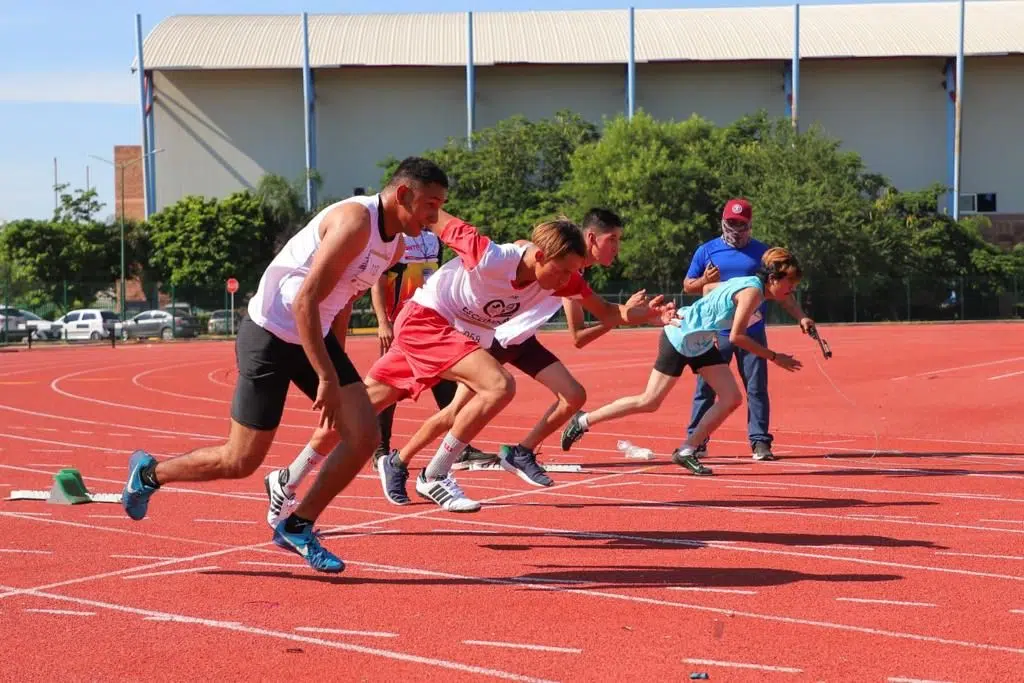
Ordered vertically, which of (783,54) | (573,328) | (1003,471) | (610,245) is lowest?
(1003,471)

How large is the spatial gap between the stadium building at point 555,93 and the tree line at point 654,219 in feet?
8.02

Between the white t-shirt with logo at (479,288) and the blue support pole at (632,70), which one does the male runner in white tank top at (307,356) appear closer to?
the white t-shirt with logo at (479,288)

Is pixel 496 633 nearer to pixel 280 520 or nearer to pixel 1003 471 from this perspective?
pixel 280 520

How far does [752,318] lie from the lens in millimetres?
10516

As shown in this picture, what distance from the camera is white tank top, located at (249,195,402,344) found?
5.89 m

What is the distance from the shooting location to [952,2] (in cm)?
7056

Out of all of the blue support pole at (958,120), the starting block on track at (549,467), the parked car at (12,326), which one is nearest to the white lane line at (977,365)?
the starting block on track at (549,467)

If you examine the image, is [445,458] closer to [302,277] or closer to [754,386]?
[302,277]

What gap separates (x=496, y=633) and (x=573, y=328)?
14.5 ft

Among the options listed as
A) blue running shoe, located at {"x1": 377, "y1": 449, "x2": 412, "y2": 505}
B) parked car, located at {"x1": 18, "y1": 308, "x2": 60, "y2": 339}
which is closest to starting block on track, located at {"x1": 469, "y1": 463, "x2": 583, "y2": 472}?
blue running shoe, located at {"x1": 377, "y1": 449, "x2": 412, "y2": 505}

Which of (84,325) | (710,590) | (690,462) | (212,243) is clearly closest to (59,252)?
(212,243)

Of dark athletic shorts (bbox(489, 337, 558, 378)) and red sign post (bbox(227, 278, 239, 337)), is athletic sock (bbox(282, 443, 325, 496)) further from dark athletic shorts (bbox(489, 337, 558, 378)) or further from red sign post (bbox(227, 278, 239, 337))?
red sign post (bbox(227, 278, 239, 337))

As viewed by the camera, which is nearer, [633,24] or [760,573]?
[760,573]

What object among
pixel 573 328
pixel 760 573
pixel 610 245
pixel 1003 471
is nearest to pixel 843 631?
pixel 760 573
